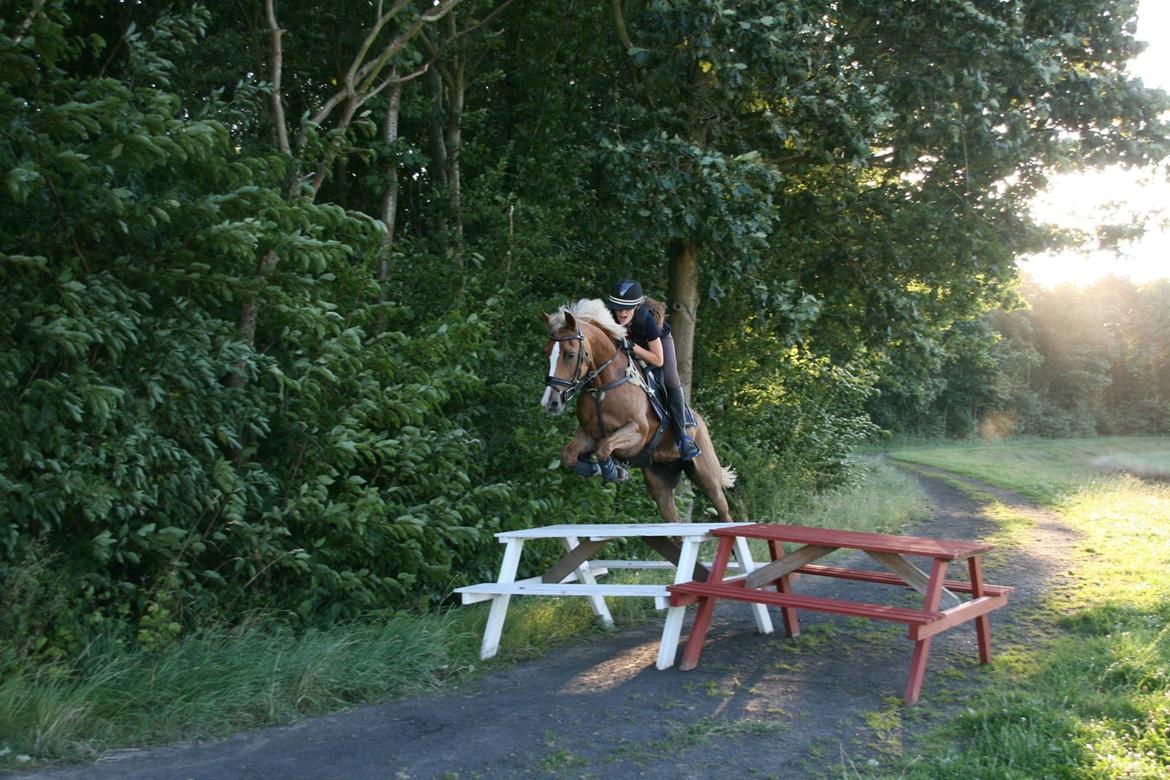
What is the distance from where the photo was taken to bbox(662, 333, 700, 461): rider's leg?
8773mm

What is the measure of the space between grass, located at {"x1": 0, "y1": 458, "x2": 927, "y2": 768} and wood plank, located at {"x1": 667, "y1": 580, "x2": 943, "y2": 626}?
1531mm

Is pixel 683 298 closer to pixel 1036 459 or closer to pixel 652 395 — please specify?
pixel 652 395

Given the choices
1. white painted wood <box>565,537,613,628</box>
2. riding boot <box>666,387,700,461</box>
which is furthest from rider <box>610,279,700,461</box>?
white painted wood <box>565,537,613,628</box>

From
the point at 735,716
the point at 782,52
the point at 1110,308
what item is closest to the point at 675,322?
the point at 782,52

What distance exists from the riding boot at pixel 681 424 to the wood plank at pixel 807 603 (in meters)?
1.68

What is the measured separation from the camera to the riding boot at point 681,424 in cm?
882

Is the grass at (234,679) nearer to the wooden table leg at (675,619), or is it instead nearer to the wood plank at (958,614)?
the wooden table leg at (675,619)

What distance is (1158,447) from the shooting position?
51.6m

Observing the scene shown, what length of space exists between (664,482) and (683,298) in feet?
15.8

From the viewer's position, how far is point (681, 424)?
350 inches

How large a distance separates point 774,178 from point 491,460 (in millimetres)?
4545

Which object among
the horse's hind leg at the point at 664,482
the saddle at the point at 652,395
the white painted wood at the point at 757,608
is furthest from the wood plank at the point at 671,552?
the saddle at the point at 652,395

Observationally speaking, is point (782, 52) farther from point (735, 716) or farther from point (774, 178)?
point (735, 716)

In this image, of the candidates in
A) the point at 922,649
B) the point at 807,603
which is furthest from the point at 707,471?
the point at 922,649
